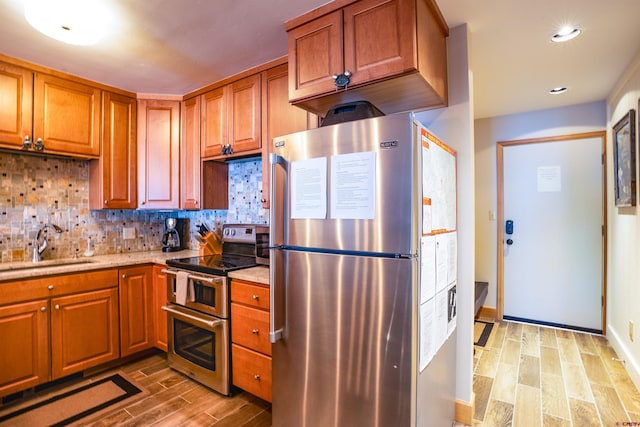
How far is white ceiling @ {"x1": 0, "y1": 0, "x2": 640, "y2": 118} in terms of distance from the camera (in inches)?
68.5

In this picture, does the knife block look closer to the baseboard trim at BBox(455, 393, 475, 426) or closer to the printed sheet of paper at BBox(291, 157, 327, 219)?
the printed sheet of paper at BBox(291, 157, 327, 219)

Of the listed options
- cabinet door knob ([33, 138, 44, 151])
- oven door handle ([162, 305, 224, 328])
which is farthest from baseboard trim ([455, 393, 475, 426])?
cabinet door knob ([33, 138, 44, 151])

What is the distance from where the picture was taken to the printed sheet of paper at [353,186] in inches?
53.3

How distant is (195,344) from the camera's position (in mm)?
2367

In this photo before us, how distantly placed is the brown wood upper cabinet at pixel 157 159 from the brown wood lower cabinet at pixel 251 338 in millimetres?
1335

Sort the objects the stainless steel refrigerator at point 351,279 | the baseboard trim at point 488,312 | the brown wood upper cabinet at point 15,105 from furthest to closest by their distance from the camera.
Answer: the baseboard trim at point 488,312 → the brown wood upper cabinet at point 15,105 → the stainless steel refrigerator at point 351,279

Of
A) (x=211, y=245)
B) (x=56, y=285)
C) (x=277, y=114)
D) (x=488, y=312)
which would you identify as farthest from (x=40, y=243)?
(x=488, y=312)

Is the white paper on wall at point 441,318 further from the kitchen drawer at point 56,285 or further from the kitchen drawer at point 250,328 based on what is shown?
the kitchen drawer at point 56,285

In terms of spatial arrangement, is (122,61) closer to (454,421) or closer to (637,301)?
(454,421)

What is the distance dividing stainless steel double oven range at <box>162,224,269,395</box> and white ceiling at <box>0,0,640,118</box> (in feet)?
4.43

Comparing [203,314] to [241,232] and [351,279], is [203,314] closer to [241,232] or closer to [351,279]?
[241,232]

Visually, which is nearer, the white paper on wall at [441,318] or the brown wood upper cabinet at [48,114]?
the white paper on wall at [441,318]

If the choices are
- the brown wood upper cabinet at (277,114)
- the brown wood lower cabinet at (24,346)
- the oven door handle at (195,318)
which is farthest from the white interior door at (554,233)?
the brown wood lower cabinet at (24,346)

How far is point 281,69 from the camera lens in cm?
231
